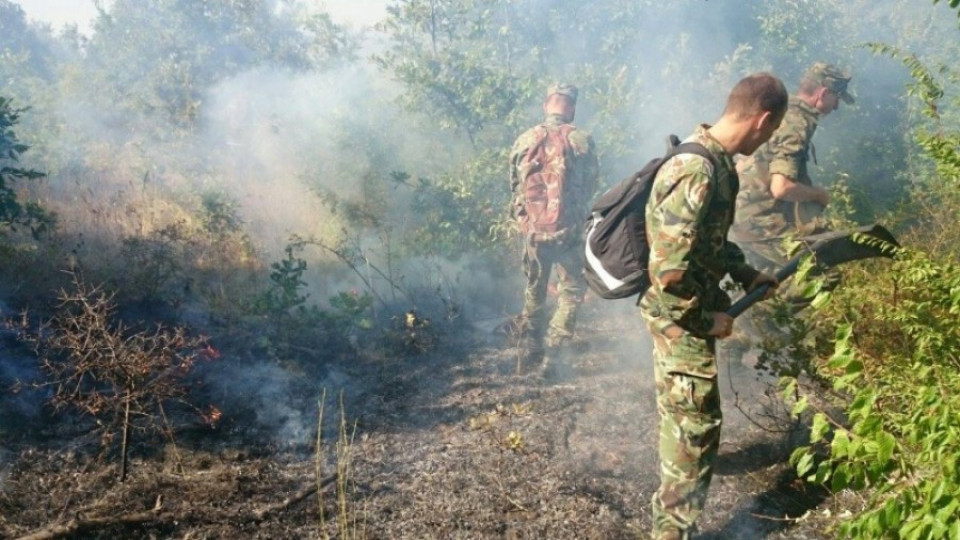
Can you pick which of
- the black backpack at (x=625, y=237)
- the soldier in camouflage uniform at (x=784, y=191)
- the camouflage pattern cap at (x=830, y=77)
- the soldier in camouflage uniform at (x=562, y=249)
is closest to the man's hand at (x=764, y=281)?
the black backpack at (x=625, y=237)

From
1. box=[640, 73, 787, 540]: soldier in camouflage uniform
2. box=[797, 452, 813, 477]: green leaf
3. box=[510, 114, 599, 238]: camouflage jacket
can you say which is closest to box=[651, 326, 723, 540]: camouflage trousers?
box=[640, 73, 787, 540]: soldier in camouflage uniform

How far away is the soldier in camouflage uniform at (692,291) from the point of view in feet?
8.42

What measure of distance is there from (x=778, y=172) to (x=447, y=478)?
316 centimetres

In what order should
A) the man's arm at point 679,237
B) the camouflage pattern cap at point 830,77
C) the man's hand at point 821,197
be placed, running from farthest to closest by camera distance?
the camouflage pattern cap at point 830,77 < the man's hand at point 821,197 < the man's arm at point 679,237

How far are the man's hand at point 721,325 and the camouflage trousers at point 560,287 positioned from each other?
2.73 meters

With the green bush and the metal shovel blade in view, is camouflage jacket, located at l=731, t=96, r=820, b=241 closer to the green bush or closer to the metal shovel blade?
the green bush

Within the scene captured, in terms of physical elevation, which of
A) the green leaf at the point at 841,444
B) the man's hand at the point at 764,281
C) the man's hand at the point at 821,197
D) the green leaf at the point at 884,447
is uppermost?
the man's hand at the point at 821,197

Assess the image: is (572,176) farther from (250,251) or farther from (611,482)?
(250,251)

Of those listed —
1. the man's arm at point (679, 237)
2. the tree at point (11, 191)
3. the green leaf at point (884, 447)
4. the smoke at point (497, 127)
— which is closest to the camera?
the green leaf at point (884, 447)

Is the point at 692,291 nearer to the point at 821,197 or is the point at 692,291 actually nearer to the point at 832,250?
the point at 832,250

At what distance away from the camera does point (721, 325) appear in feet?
8.79

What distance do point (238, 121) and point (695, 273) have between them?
1095 cm

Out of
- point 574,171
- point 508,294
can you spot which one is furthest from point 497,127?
point 574,171

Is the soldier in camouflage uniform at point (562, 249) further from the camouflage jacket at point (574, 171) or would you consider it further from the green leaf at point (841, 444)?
the green leaf at point (841, 444)
